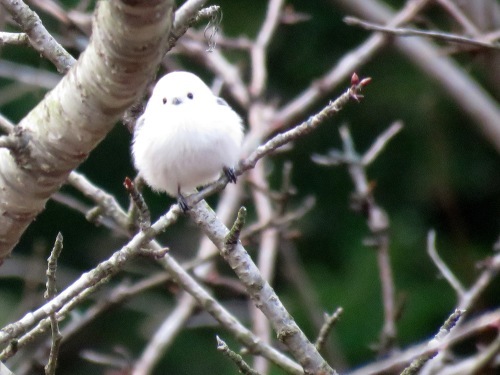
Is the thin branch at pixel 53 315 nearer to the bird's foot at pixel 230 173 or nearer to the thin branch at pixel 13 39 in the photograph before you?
the thin branch at pixel 13 39

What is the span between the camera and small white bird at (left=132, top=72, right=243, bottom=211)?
2.52 metres

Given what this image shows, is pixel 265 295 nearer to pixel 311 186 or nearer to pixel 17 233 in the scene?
pixel 17 233

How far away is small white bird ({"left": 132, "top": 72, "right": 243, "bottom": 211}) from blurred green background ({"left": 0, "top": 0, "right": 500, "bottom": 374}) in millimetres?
3034

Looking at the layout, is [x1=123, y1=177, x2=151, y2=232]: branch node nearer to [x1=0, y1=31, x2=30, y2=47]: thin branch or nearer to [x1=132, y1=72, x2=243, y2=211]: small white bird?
[x1=0, y1=31, x2=30, y2=47]: thin branch

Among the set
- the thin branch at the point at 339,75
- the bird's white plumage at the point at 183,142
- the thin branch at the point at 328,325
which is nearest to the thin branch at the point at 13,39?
the bird's white plumage at the point at 183,142

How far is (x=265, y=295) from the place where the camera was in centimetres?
215

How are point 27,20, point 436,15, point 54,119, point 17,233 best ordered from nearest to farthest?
point 54,119 < point 17,233 < point 27,20 < point 436,15

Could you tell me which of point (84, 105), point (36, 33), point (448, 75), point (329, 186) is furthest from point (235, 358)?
point (329, 186)

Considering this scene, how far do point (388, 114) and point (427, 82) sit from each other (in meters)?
0.33

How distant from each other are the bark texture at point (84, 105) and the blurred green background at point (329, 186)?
3.95 m

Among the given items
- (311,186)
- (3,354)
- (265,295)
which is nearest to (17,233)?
(3,354)

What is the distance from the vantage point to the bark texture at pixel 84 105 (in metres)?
1.34

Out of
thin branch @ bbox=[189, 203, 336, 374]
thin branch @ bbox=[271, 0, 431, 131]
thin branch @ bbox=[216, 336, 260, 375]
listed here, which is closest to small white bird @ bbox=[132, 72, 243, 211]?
thin branch @ bbox=[189, 203, 336, 374]

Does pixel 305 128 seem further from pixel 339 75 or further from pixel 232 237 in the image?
pixel 339 75
